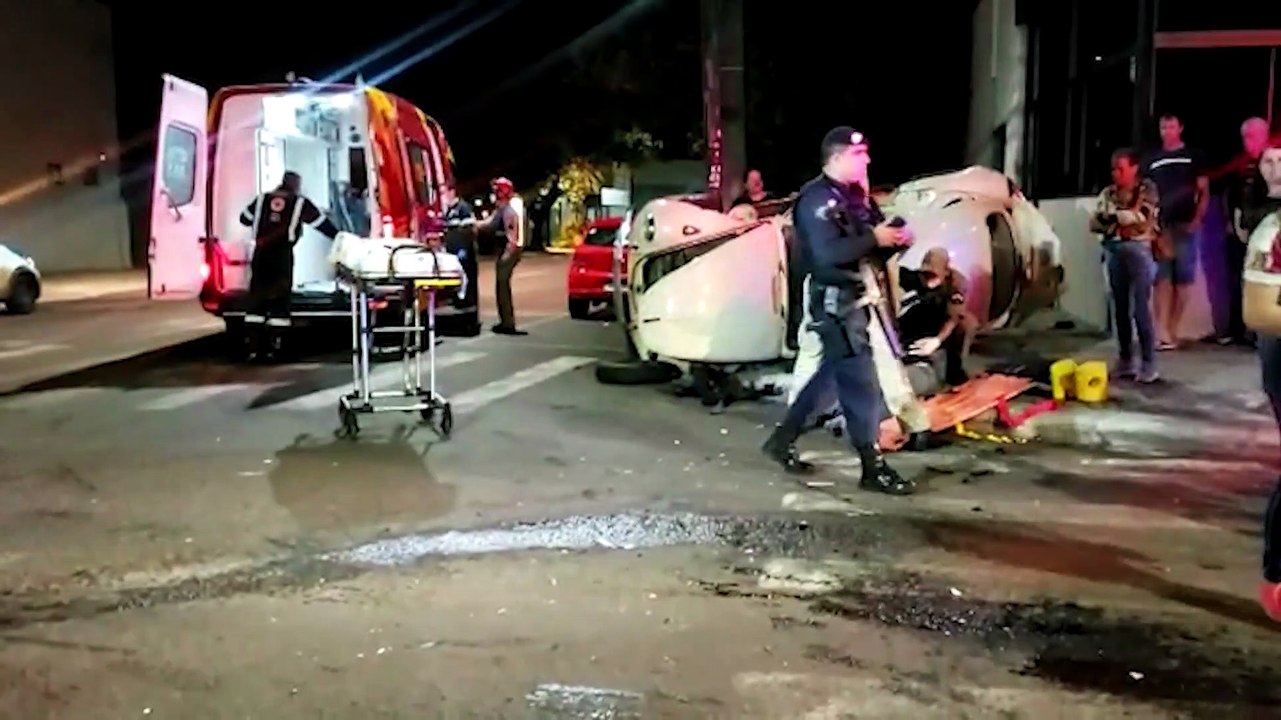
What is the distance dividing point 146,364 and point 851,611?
9.75 metres

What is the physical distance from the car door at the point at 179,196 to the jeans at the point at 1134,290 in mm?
8518

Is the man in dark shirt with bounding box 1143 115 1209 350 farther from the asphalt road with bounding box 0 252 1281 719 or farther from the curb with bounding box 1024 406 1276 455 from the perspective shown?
the asphalt road with bounding box 0 252 1281 719

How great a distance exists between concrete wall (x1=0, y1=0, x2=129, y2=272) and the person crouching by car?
29192 mm

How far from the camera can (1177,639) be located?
5059mm

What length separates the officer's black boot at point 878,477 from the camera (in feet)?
24.3

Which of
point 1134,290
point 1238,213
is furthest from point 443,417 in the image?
point 1238,213

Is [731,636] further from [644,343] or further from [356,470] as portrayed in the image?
[644,343]

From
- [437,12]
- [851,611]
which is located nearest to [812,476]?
[851,611]

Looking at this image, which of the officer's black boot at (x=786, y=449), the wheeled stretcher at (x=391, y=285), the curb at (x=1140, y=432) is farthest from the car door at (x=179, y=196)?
the curb at (x=1140, y=432)

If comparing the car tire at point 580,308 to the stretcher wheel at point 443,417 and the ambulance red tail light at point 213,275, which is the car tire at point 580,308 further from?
the stretcher wheel at point 443,417

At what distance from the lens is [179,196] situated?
13656 mm

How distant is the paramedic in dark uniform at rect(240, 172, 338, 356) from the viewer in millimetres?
12633

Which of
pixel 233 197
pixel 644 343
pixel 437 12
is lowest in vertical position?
pixel 644 343

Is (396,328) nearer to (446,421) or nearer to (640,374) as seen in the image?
(446,421)
